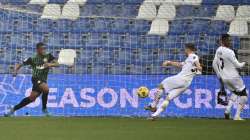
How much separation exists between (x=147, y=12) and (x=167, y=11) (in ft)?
2.32

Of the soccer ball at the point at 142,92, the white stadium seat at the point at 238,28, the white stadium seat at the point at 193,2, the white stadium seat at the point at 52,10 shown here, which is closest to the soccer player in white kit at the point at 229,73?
the soccer ball at the point at 142,92

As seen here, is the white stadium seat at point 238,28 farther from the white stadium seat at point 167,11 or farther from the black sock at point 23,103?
the black sock at point 23,103

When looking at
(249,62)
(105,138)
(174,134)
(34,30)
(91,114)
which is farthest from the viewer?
(34,30)

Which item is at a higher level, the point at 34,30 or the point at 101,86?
the point at 34,30

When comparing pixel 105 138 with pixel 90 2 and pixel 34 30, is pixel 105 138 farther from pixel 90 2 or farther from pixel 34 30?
pixel 90 2

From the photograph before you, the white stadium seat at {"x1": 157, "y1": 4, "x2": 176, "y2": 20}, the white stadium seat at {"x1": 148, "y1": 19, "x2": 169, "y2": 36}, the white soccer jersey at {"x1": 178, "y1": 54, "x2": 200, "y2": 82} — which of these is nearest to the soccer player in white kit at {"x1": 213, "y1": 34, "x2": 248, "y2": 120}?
the white soccer jersey at {"x1": 178, "y1": 54, "x2": 200, "y2": 82}

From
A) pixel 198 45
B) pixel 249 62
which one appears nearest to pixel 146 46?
pixel 198 45

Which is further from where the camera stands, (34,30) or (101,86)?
(34,30)

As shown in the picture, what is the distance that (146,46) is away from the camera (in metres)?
20.5

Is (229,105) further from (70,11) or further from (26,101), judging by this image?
(70,11)

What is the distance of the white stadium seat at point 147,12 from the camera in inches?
898

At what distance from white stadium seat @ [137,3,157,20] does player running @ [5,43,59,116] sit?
634cm

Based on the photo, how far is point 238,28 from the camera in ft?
71.1

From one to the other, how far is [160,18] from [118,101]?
5963 mm
